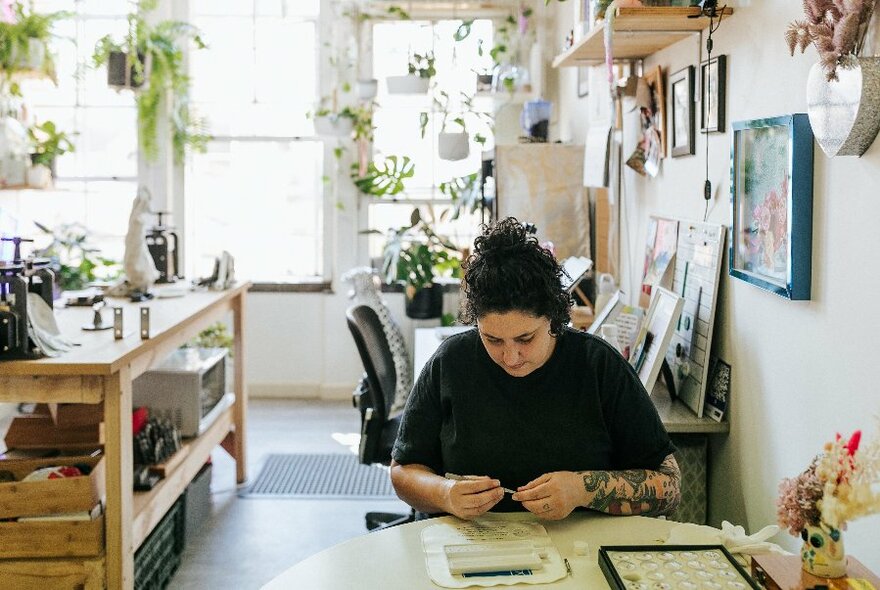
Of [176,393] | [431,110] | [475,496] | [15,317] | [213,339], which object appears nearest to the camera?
Result: [475,496]

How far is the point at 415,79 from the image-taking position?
534 centimetres

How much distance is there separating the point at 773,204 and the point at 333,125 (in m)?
3.74

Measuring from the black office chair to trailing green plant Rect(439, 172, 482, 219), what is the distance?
1671mm

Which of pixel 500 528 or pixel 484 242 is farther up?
pixel 484 242

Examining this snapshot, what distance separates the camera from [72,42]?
562 centimetres

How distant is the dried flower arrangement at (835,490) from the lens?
4.44 feet

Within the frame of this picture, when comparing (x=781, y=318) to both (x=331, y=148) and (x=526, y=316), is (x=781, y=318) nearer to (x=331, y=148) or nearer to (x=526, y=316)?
(x=526, y=316)

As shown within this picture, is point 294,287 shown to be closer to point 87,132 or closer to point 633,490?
point 87,132

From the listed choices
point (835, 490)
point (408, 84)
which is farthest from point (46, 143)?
point (835, 490)

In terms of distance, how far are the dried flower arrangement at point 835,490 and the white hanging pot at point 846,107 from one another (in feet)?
1.81

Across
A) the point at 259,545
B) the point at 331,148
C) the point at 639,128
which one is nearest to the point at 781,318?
the point at 639,128

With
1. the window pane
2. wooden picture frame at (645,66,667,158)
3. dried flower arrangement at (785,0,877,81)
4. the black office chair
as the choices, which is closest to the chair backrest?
the black office chair

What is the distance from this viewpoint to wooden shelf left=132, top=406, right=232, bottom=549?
2.97m

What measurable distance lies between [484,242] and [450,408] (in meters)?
0.36
